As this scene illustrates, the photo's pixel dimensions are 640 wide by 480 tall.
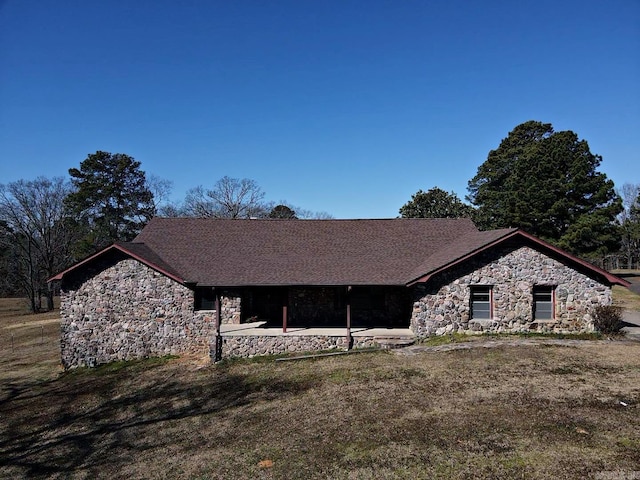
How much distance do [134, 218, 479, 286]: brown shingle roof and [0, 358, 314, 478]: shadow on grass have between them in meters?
4.76

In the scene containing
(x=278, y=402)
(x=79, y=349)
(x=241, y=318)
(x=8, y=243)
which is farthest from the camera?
(x=8, y=243)

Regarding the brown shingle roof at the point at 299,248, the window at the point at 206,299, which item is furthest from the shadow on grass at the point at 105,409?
the brown shingle roof at the point at 299,248

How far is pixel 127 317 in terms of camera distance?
1894 cm

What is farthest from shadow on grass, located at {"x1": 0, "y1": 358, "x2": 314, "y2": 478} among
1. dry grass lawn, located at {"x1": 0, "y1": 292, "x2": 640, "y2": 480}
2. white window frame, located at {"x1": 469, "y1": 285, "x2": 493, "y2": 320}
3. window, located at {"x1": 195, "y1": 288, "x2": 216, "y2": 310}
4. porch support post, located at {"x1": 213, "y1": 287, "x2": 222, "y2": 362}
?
white window frame, located at {"x1": 469, "y1": 285, "x2": 493, "y2": 320}

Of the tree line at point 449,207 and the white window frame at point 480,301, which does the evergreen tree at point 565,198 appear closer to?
the tree line at point 449,207

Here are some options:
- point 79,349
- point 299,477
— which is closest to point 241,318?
point 79,349

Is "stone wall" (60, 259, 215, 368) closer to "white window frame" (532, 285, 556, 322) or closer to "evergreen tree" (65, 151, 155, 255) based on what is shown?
"white window frame" (532, 285, 556, 322)

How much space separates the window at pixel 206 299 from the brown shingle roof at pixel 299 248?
0.99m

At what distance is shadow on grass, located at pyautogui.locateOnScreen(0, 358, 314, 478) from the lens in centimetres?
1052

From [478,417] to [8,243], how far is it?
50504 millimetres

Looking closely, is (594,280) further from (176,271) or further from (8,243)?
(8,243)

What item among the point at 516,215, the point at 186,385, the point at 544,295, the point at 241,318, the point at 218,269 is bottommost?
the point at 186,385

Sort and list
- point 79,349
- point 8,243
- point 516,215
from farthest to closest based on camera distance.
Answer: point 8,243 < point 516,215 < point 79,349

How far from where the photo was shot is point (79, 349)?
18.8 m
